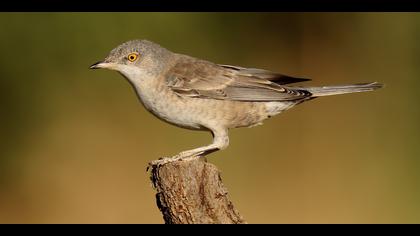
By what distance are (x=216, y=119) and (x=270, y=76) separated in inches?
28.5

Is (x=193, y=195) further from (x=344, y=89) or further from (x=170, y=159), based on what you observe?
(x=344, y=89)

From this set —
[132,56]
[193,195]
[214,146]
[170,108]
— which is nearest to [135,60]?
[132,56]

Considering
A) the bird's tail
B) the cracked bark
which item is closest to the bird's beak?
the cracked bark

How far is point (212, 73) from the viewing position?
5.91 metres

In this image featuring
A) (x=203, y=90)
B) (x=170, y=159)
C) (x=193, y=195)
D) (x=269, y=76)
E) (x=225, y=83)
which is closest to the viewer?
(x=193, y=195)

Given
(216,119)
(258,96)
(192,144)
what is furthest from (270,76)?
(192,144)

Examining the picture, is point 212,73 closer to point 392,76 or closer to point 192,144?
point 192,144

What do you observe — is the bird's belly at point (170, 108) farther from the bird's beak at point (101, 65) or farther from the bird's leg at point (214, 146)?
the bird's beak at point (101, 65)

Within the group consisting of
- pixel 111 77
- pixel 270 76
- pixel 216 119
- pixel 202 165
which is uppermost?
pixel 111 77

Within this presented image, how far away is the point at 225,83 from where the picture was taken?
586 cm

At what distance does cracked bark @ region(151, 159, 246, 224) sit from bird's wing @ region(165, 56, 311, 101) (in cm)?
114

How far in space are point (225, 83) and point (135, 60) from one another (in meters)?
0.76

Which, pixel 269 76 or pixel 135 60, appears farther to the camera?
pixel 269 76

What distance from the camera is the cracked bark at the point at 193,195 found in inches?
173
